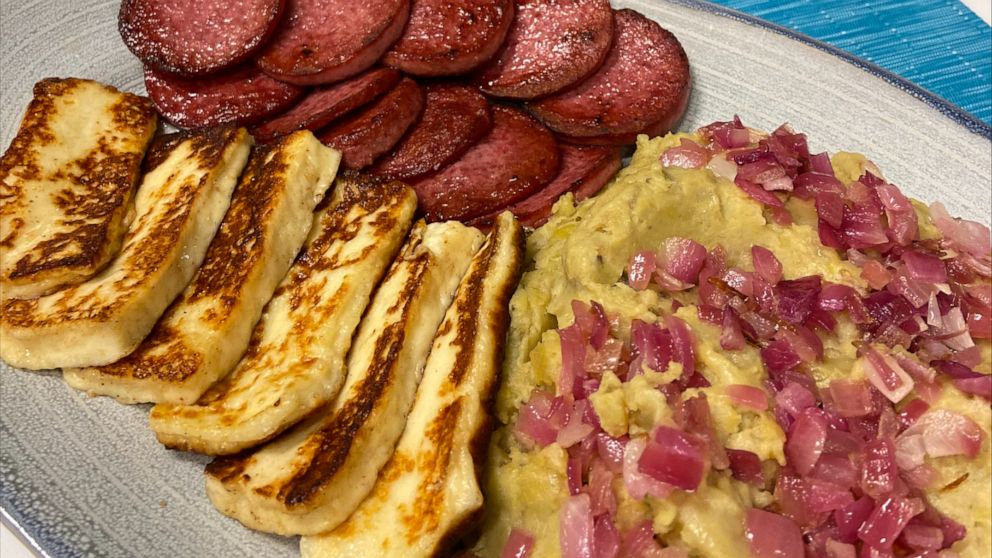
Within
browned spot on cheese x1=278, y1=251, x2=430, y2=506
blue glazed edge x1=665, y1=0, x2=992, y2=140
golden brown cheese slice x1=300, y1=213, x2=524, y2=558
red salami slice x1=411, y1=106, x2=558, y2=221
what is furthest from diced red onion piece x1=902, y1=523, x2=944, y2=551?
blue glazed edge x1=665, y1=0, x2=992, y2=140

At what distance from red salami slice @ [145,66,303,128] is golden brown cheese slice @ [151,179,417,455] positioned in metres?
0.65

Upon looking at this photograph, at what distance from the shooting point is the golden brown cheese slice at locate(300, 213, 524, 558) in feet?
8.57

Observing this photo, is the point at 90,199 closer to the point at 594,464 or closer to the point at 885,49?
the point at 594,464

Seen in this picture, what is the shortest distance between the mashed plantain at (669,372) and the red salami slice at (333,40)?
4.00 ft

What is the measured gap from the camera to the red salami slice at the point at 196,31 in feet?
12.7

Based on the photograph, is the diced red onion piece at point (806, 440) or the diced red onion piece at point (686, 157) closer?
the diced red onion piece at point (806, 440)

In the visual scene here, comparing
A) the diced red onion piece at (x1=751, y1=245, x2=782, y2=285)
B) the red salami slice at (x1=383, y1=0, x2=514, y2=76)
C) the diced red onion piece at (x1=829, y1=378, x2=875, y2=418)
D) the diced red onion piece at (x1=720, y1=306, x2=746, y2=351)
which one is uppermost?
the red salami slice at (x1=383, y1=0, x2=514, y2=76)

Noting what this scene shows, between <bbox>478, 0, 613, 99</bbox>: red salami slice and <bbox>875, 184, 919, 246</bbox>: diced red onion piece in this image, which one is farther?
<bbox>478, 0, 613, 99</bbox>: red salami slice

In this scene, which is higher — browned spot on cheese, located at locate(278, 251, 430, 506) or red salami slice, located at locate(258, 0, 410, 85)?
red salami slice, located at locate(258, 0, 410, 85)

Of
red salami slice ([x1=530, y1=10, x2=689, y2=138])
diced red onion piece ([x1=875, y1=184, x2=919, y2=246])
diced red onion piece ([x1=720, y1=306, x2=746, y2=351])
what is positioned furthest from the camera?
red salami slice ([x1=530, y1=10, x2=689, y2=138])

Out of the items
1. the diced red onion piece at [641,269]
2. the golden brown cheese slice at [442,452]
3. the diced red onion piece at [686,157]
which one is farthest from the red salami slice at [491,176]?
the diced red onion piece at [641,269]

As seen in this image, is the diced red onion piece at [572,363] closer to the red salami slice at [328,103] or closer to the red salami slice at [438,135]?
the red salami slice at [438,135]

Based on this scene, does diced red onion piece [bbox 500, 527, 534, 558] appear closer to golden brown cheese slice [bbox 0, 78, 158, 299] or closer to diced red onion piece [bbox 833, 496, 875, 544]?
diced red onion piece [bbox 833, 496, 875, 544]

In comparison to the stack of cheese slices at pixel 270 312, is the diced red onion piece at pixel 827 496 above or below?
below
